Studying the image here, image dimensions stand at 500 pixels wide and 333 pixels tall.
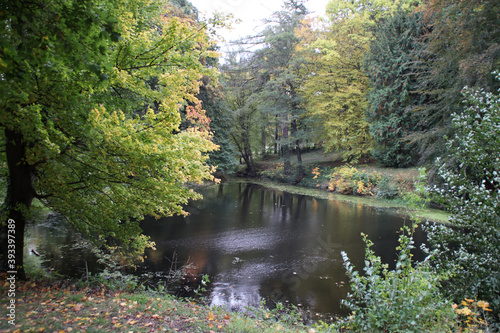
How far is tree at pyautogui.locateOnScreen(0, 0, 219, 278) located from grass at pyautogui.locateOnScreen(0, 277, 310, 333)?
1.06 meters

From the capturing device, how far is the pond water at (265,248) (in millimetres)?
6664

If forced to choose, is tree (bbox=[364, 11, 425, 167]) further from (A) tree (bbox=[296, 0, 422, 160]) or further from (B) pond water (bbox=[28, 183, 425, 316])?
(B) pond water (bbox=[28, 183, 425, 316])

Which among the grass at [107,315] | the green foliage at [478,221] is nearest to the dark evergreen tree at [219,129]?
the grass at [107,315]

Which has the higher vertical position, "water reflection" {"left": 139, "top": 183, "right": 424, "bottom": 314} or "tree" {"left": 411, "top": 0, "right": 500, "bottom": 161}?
"tree" {"left": 411, "top": 0, "right": 500, "bottom": 161}

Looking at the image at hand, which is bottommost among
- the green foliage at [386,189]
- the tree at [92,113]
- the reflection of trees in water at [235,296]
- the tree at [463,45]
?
the reflection of trees in water at [235,296]

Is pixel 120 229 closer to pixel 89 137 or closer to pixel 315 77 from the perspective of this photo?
pixel 89 137

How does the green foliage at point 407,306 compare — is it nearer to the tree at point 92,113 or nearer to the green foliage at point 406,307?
the green foliage at point 406,307

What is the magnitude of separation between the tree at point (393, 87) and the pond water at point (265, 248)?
21.5 feet

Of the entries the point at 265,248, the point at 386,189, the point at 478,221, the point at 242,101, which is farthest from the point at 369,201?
the point at 242,101

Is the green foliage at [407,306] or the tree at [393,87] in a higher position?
the tree at [393,87]

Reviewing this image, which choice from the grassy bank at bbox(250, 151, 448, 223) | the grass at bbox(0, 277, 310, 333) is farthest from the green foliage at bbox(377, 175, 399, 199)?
the grass at bbox(0, 277, 310, 333)

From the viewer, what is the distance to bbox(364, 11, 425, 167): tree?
18.9 meters

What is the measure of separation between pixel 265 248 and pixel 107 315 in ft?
20.1

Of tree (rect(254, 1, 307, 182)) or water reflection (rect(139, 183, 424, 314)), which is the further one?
tree (rect(254, 1, 307, 182))
